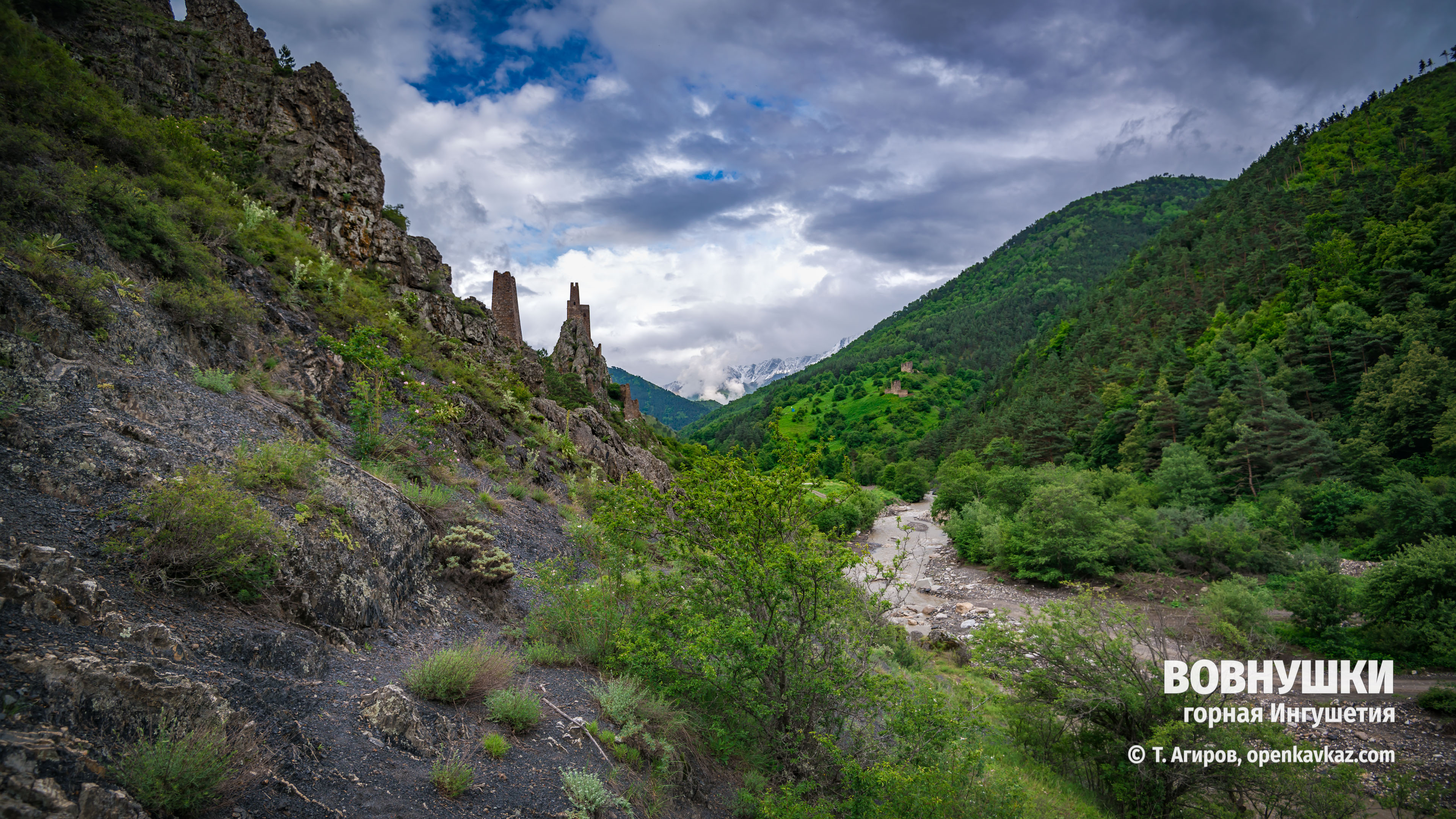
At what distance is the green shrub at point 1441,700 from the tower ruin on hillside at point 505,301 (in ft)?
155

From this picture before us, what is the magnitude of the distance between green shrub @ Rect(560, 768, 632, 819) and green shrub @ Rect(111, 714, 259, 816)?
8.83 ft

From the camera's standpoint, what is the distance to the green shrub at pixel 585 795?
5.21 m

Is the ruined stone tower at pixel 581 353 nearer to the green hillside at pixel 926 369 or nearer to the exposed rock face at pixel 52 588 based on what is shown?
the exposed rock face at pixel 52 588

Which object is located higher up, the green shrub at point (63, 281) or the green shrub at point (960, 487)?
the green shrub at point (63, 281)

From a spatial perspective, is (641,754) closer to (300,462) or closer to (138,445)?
(300,462)


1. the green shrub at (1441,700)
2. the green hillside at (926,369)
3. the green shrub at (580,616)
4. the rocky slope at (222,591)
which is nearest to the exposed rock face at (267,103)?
the rocky slope at (222,591)

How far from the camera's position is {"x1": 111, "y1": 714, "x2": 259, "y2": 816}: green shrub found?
122 inches

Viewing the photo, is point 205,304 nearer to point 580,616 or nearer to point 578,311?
point 580,616

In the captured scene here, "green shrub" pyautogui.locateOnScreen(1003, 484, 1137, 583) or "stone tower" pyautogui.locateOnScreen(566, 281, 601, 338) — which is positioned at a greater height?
"stone tower" pyautogui.locateOnScreen(566, 281, 601, 338)

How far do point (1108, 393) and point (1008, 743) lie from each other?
55.9 meters

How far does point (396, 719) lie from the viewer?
5.07 m

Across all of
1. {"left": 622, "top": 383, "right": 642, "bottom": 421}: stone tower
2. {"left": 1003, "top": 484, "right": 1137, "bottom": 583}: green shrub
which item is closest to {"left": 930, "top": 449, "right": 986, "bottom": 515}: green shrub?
{"left": 1003, "top": 484, "right": 1137, "bottom": 583}: green shrub

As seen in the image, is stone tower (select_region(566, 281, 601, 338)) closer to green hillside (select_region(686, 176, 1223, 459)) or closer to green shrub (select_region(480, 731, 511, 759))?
green shrub (select_region(480, 731, 511, 759))

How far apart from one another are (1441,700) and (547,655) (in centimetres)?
2768
